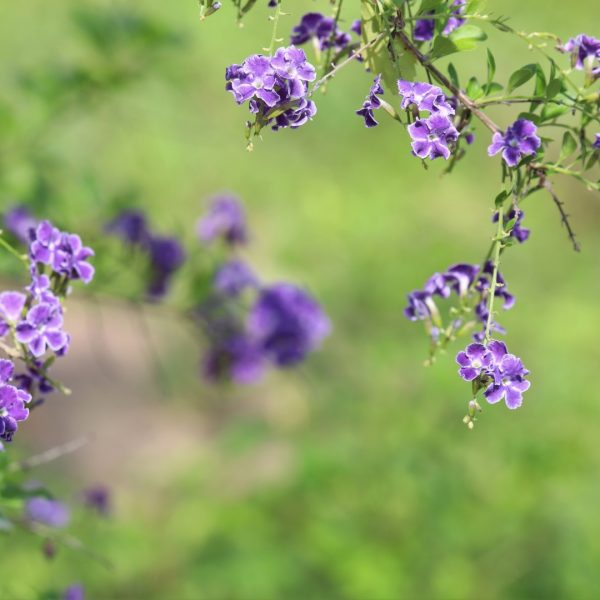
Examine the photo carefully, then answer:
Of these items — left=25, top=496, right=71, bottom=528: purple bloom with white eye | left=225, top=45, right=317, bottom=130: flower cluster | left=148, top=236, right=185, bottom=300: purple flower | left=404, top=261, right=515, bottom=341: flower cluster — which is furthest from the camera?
left=148, top=236, right=185, bottom=300: purple flower

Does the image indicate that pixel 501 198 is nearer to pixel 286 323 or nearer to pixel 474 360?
pixel 474 360

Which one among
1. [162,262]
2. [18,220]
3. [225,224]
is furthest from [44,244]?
[225,224]

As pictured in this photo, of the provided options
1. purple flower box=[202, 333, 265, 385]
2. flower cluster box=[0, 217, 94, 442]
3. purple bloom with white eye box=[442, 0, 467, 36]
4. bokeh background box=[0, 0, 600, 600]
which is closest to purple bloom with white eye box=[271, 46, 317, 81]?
purple bloom with white eye box=[442, 0, 467, 36]

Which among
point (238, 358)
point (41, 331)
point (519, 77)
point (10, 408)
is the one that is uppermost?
point (238, 358)

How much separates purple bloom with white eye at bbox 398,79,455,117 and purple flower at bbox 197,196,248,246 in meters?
1.58

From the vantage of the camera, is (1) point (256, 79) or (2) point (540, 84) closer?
(1) point (256, 79)

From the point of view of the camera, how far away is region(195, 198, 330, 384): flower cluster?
103 inches

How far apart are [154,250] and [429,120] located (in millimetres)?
1343

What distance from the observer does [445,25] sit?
54.5 inches

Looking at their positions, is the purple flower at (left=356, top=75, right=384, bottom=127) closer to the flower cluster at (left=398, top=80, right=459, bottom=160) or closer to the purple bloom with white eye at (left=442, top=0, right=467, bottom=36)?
the flower cluster at (left=398, top=80, right=459, bottom=160)

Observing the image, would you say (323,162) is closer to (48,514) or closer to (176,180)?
(176,180)

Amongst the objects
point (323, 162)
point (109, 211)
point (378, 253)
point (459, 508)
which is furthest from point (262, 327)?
point (323, 162)

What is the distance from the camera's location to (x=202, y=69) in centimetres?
677

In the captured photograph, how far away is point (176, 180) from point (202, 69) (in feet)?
3.29
